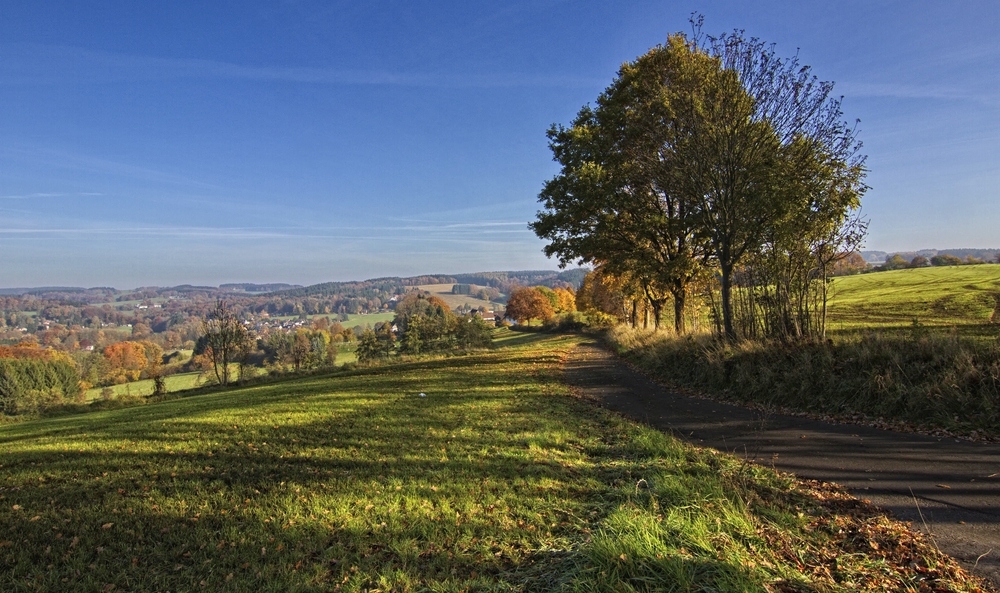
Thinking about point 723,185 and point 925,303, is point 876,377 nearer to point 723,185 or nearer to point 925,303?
point 723,185

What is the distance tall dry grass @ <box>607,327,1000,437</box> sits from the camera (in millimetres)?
6676

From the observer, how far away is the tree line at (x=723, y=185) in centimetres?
1086

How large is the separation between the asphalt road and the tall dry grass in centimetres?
86

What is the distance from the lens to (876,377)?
774cm

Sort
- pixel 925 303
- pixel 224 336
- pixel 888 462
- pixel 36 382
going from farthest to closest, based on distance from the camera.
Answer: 1. pixel 36 382
2. pixel 224 336
3. pixel 925 303
4. pixel 888 462

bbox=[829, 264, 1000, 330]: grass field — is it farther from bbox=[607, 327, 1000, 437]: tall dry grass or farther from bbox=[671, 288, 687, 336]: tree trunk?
bbox=[671, 288, 687, 336]: tree trunk

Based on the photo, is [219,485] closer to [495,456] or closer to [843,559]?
[495,456]

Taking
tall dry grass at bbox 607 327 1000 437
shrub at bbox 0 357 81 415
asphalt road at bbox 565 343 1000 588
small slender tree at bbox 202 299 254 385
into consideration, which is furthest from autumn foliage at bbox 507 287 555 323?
asphalt road at bbox 565 343 1000 588

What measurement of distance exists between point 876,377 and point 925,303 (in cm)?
1827

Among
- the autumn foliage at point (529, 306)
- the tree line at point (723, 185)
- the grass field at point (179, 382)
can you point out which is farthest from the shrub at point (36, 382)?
the autumn foliage at point (529, 306)

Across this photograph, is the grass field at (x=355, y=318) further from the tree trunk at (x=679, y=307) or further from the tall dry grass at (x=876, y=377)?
the tall dry grass at (x=876, y=377)

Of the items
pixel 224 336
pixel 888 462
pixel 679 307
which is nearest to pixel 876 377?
pixel 888 462

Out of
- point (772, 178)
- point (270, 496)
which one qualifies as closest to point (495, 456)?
point (270, 496)

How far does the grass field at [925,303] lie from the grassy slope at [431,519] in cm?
981
